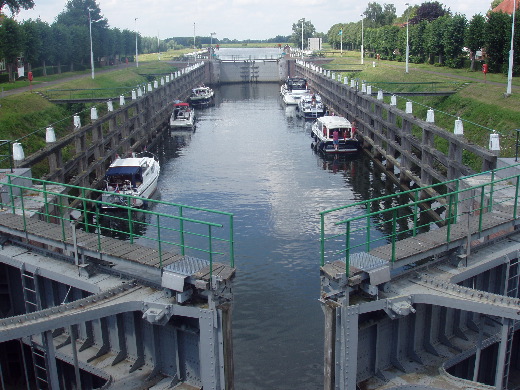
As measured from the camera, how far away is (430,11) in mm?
102250

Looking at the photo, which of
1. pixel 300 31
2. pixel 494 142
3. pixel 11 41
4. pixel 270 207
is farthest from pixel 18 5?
pixel 300 31

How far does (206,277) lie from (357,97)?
40.6m

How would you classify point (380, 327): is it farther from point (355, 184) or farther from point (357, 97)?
point (357, 97)

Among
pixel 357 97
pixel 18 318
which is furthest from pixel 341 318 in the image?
pixel 357 97

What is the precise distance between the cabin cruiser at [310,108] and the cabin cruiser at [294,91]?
636cm

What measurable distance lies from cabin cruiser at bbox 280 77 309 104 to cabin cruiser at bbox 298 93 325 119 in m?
6.36

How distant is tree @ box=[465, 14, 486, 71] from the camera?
54.2 meters

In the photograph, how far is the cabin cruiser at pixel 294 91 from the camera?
236ft

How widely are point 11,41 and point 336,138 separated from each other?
3564 centimetres

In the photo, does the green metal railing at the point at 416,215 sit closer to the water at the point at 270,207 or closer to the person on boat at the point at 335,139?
the water at the point at 270,207

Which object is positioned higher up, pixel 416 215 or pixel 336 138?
pixel 416 215

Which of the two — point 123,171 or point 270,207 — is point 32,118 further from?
point 270,207

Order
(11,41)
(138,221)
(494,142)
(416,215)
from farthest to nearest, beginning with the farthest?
(11,41), (138,221), (494,142), (416,215)

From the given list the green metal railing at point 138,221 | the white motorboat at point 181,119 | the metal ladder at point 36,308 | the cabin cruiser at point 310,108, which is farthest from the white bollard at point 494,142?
the cabin cruiser at point 310,108
